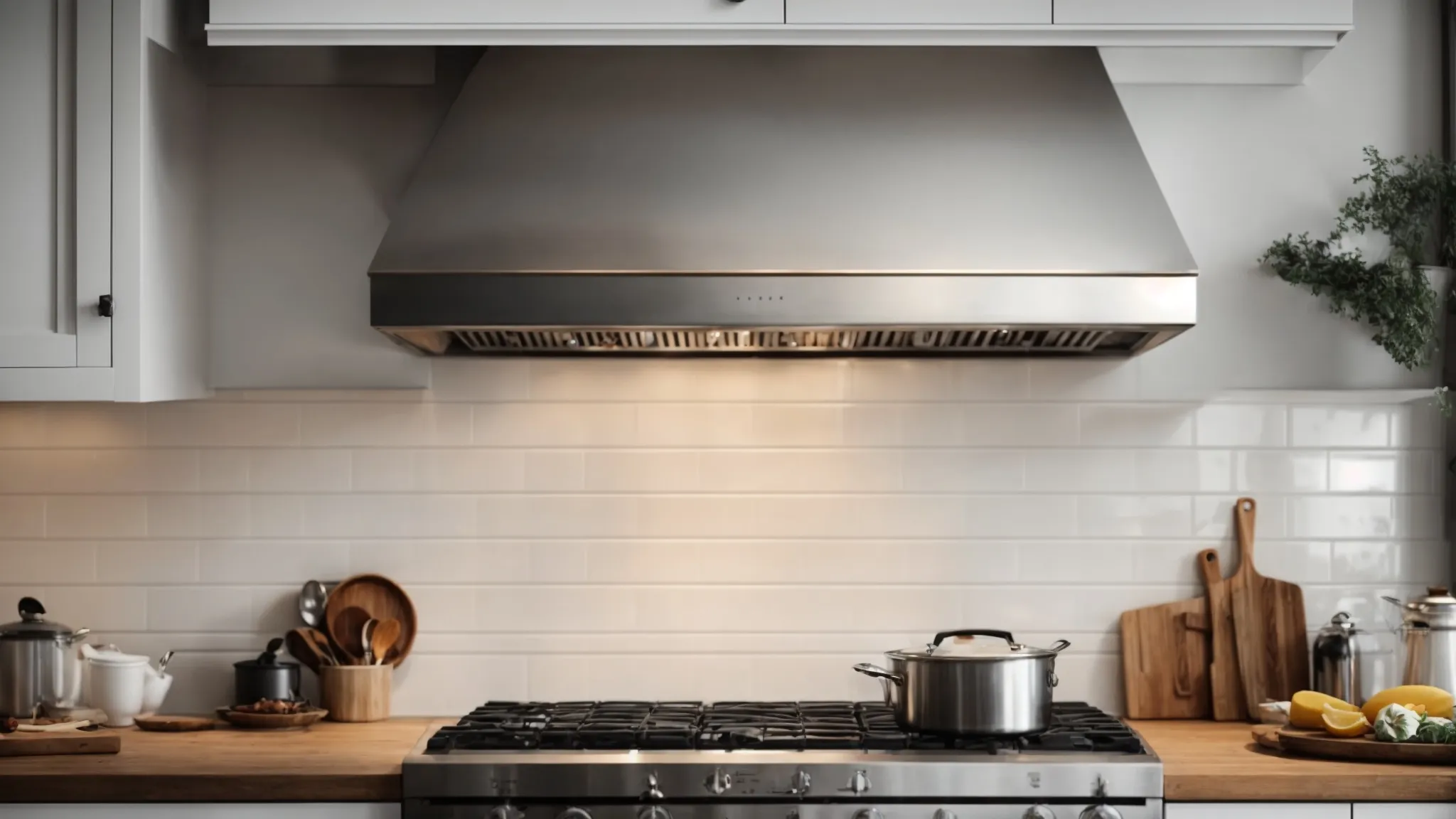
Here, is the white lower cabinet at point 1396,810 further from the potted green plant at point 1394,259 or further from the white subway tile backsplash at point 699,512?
the potted green plant at point 1394,259

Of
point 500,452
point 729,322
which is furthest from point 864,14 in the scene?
point 500,452

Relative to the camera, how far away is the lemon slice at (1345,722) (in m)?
2.55

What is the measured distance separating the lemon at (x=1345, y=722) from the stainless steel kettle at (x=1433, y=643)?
0.29m

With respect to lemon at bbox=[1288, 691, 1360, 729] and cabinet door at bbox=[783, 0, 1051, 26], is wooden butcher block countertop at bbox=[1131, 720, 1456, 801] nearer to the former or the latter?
lemon at bbox=[1288, 691, 1360, 729]

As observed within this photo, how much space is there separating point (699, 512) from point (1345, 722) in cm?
138

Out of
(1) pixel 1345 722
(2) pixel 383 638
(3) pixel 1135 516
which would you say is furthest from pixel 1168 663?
(2) pixel 383 638

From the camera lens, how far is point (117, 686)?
2863mm

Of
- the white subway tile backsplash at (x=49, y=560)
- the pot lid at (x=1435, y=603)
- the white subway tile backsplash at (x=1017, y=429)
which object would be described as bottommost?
the pot lid at (x=1435, y=603)

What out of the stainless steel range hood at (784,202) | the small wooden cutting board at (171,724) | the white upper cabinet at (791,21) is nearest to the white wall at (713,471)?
the small wooden cutting board at (171,724)

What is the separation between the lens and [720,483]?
306cm

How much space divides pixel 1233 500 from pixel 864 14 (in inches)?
54.7

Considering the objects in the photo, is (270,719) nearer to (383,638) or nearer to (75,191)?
(383,638)

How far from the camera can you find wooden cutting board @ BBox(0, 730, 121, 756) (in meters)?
2.54

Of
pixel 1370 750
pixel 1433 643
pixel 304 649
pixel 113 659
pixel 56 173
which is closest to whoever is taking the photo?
pixel 1370 750
